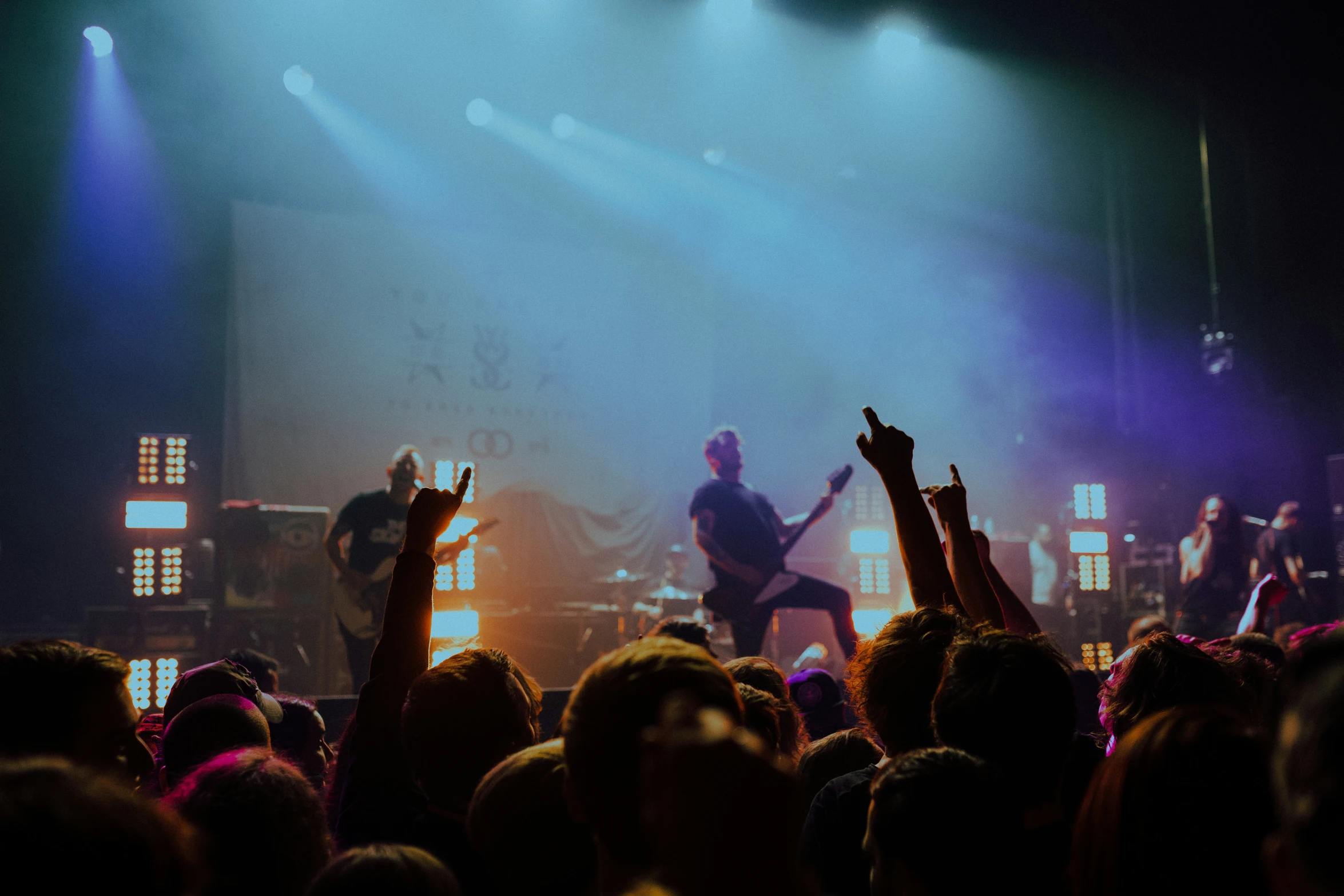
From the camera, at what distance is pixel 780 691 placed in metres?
2.98

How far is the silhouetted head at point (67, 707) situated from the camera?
1.72 m

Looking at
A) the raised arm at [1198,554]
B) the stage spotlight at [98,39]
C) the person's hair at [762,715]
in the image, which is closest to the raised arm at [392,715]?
the person's hair at [762,715]

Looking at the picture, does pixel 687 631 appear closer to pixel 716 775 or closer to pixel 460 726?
pixel 460 726

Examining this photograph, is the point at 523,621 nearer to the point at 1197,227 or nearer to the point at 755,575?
the point at 755,575

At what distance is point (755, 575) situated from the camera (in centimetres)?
704

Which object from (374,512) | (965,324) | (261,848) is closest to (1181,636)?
(261,848)

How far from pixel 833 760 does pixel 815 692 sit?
983mm

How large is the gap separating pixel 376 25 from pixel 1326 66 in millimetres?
11230

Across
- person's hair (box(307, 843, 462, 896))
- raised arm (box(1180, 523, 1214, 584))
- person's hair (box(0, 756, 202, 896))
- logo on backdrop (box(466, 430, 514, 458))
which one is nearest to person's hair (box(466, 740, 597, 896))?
person's hair (box(307, 843, 462, 896))

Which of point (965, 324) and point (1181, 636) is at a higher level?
point (965, 324)

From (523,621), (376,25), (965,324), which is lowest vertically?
(523,621)

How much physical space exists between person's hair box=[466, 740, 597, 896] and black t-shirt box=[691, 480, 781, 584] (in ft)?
17.8

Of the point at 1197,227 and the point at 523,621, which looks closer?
the point at 523,621

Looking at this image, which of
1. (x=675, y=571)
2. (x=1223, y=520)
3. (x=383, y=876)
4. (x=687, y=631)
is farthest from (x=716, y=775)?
(x=675, y=571)
